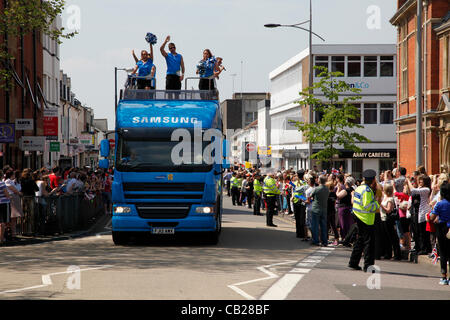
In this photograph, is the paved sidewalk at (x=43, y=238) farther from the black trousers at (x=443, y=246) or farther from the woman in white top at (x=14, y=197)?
the black trousers at (x=443, y=246)

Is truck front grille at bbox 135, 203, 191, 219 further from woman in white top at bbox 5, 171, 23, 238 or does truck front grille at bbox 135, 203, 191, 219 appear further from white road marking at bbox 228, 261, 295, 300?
Result: woman in white top at bbox 5, 171, 23, 238

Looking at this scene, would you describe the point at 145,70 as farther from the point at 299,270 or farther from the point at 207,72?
the point at 299,270

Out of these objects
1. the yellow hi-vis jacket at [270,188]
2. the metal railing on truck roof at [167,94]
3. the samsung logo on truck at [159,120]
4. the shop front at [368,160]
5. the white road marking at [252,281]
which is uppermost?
the metal railing on truck roof at [167,94]

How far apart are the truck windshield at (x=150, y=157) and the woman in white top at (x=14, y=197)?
3056mm

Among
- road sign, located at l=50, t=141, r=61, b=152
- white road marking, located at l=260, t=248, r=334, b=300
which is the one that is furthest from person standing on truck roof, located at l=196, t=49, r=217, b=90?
road sign, located at l=50, t=141, r=61, b=152

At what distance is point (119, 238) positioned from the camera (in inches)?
630

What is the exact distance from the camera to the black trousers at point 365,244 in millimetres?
12461

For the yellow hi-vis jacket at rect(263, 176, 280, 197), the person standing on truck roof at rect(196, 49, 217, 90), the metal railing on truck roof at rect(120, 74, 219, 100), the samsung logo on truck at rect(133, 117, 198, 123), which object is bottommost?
the yellow hi-vis jacket at rect(263, 176, 280, 197)

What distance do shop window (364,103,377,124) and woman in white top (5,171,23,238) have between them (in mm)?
47926

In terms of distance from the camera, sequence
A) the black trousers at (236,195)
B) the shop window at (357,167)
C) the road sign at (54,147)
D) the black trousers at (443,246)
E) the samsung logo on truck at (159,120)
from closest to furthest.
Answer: the black trousers at (443,246) < the samsung logo on truck at (159,120) < the black trousers at (236,195) < the road sign at (54,147) < the shop window at (357,167)

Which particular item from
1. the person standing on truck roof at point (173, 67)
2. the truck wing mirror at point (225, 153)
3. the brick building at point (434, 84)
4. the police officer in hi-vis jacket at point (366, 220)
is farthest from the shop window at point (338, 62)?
the police officer in hi-vis jacket at point (366, 220)

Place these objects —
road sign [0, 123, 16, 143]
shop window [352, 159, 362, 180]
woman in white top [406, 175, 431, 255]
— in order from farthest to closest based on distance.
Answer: shop window [352, 159, 362, 180] < road sign [0, 123, 16, 143] < woman in white top [406, 175, 431, 255]

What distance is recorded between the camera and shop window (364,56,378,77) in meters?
62.5

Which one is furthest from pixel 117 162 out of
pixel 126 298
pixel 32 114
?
pixel 32 114
